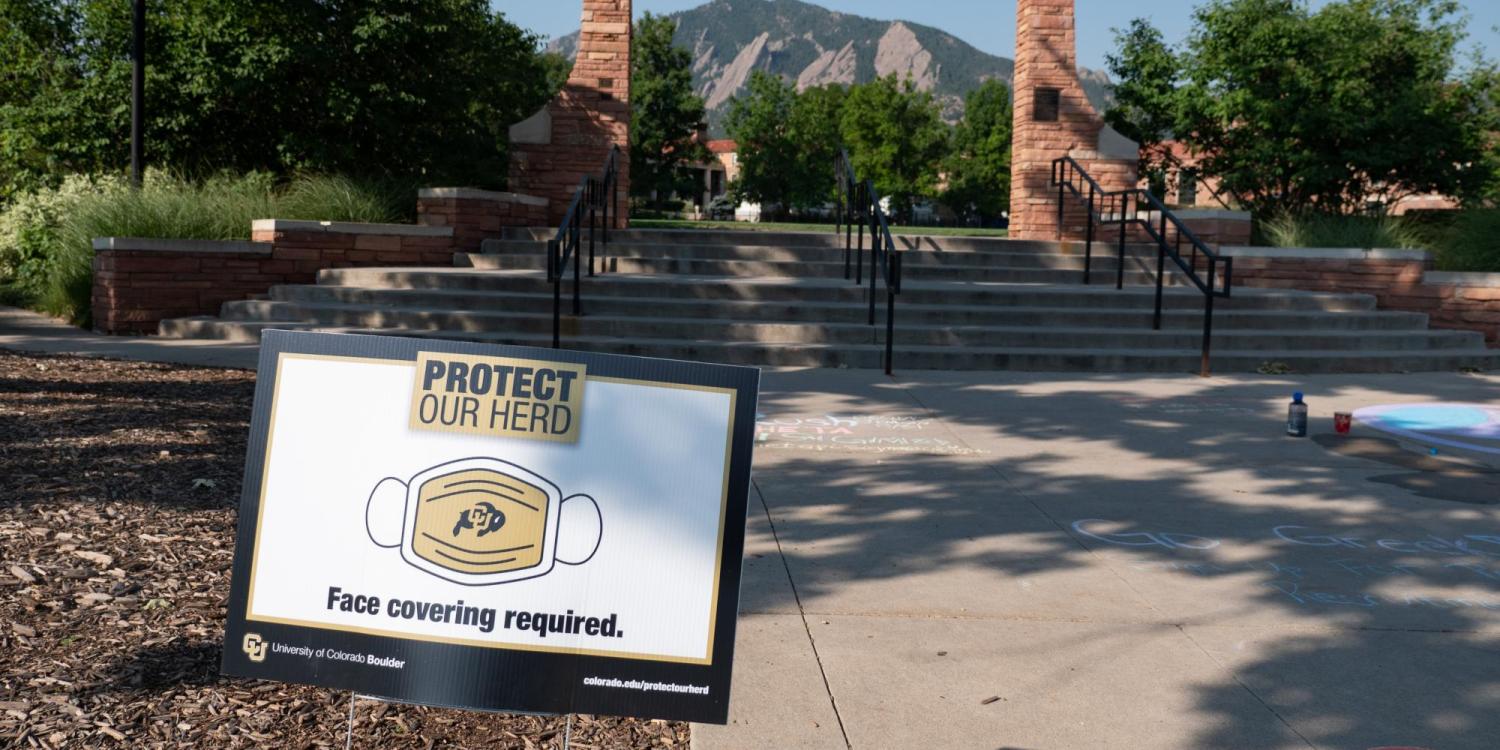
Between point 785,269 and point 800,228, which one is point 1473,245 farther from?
point 800,228

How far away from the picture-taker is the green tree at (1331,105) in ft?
55.0

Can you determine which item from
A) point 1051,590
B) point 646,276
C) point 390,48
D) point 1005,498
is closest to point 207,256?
point 646,276

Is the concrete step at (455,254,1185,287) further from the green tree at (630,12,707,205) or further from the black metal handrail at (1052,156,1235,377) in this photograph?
the green tree at (630,12,707,205)

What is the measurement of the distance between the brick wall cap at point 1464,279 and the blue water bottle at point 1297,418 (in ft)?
20.9

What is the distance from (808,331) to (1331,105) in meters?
9.88

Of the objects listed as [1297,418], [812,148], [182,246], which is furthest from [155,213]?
[812,148]

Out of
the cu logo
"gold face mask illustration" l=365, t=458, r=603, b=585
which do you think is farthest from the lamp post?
"gold face mask illustration" l=365, t=458, r=603, b=585

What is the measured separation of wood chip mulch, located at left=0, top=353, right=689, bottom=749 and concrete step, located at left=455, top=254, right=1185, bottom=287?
23.9ft

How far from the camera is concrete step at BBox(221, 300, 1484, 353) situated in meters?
11.4

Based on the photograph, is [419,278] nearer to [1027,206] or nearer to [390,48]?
[390,48]

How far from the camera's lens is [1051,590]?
461 cm

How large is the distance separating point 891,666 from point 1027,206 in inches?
520

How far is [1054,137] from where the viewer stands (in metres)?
16.2

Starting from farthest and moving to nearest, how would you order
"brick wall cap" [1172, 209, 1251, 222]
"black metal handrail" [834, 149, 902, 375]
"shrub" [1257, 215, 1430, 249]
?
"brick wall cap" [1172, 209, 1251, 222] → "shrub" [1257, 215, 1430, 249] → "black metal handrail" [834, 149, 902, 375]
